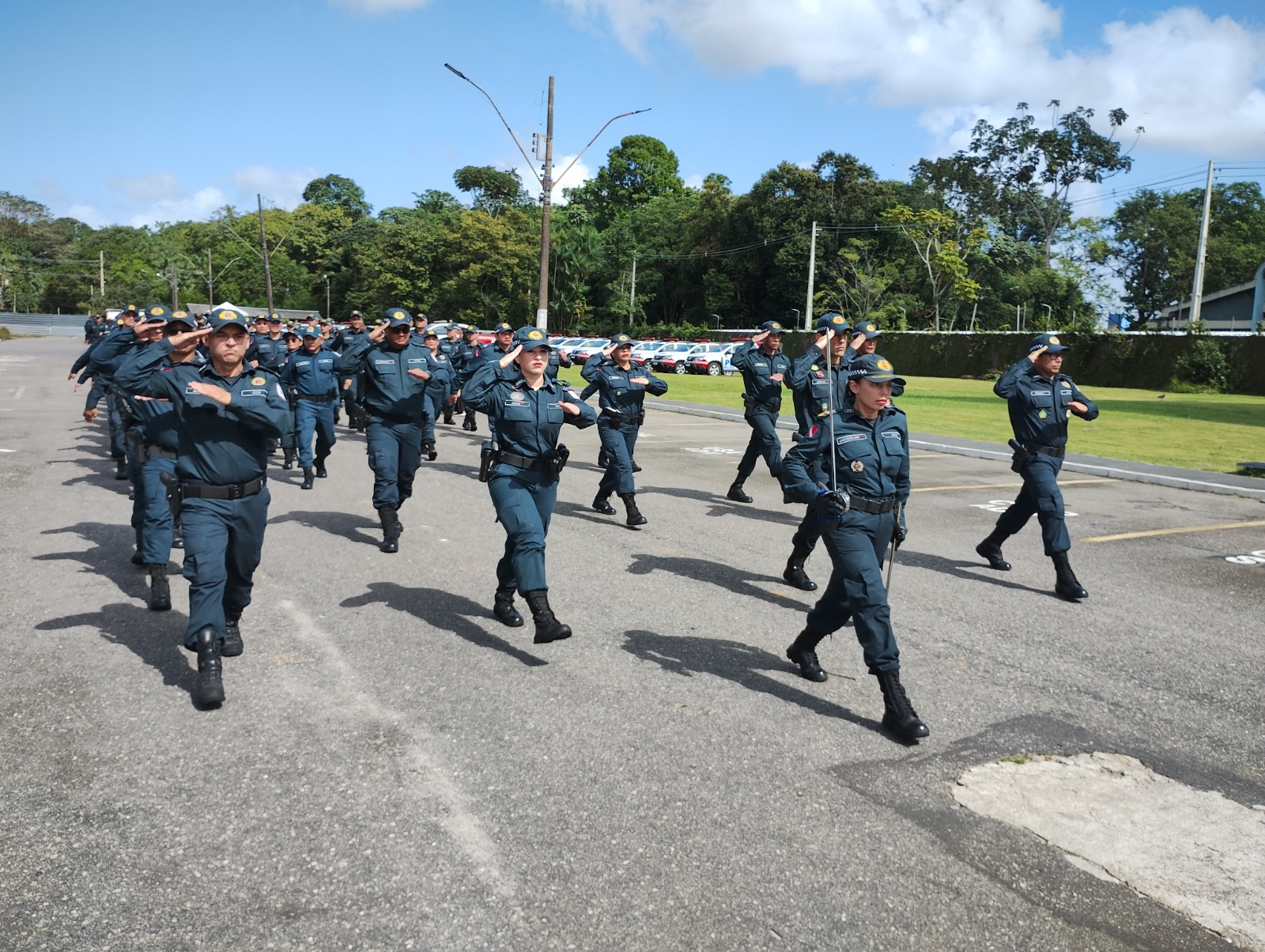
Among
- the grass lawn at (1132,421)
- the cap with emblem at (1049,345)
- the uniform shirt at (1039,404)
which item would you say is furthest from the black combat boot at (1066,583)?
the grass lawn at (1132,421)

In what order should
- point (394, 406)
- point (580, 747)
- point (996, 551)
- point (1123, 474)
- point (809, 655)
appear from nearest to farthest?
point (580, 747) < point (809, 655) < point (996, 551) < point (394, 406) < point (1123, 474)

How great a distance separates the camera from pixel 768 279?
68.4 m

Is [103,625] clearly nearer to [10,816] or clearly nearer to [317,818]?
[10,816]

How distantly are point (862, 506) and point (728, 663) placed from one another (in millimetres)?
1324

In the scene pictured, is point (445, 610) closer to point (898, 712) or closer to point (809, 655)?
point (809, 655)

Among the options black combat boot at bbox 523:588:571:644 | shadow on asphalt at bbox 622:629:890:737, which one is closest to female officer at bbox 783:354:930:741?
shadow on asphalt at bbox 622:629:890:737

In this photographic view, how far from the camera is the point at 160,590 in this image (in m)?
6.89

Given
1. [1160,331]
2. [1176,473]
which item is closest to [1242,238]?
[1160,331]

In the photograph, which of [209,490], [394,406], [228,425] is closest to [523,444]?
[228,425]

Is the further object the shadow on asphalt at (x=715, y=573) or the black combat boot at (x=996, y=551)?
the black combat boot at (x=996, y=551)

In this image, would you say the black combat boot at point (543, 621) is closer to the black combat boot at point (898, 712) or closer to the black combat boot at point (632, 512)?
the black combat boot at point (898, 712)

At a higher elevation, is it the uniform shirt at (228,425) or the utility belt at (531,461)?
the uniform shirt at (228,425)

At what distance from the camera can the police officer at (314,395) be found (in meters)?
12.8

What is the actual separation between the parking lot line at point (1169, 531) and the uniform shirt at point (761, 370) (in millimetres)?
3504
